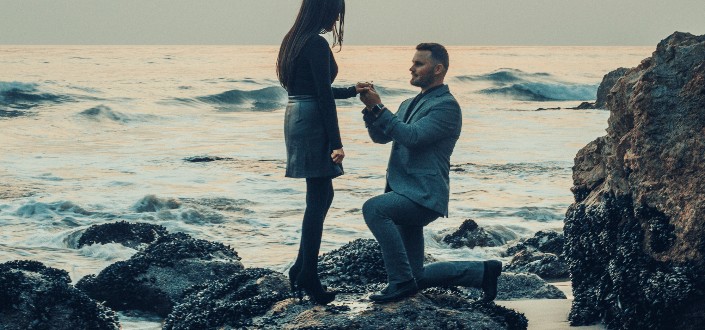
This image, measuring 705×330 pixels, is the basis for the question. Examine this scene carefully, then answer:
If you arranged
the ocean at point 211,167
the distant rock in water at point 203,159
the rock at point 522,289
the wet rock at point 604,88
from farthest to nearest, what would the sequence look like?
the wet rock at point 604,88, the distant rock in water at point 203,159, the ocean at point 211,167, the rock at point 522,289

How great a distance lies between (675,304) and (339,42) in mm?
2536

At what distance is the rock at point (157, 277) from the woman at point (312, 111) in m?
3.65

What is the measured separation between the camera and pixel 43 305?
727 centimetres

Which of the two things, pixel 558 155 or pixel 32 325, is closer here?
pixel 32 325

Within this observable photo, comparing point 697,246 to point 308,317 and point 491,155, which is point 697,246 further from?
point 491,155

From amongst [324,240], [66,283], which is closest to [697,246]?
[66,283]

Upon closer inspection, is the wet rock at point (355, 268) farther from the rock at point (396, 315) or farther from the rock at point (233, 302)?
the rock at point (396, 315)

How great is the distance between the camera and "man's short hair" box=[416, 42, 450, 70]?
17.8ft

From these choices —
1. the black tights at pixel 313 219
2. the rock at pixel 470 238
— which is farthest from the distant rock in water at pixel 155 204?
the black tights at pixel 313 219

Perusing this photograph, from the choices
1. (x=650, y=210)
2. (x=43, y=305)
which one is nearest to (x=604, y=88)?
(x=650, y=210)

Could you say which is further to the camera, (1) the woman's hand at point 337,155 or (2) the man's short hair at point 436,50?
(2) the man's short hair at point 436,50

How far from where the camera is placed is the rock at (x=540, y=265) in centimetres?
1037

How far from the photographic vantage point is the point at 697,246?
5887 mm

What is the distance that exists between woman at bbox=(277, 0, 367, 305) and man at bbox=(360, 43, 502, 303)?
0.76 feet
